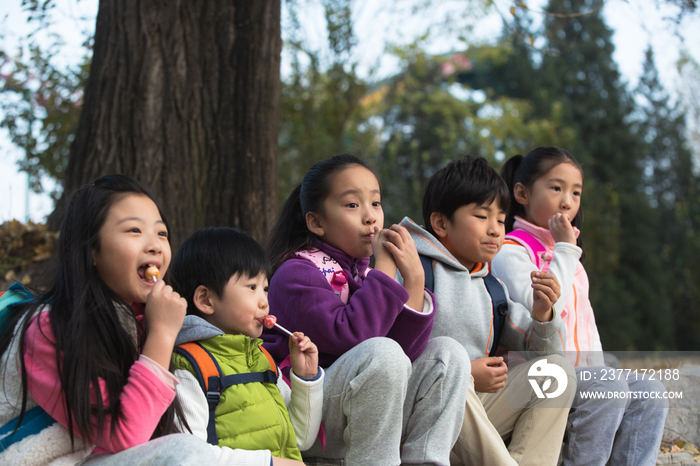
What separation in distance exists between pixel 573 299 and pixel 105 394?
203 cm

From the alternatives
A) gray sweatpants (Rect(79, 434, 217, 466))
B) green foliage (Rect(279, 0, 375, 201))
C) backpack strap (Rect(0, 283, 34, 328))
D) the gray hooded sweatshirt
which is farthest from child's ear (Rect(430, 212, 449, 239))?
green foliage (Rect(279, 0, 375, 201))

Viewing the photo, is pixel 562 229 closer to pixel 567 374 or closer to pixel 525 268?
pixel 525 268

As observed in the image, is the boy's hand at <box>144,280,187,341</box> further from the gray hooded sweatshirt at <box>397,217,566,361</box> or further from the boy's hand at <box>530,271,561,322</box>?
the boy's hand at <box>530,271,561,322</box>

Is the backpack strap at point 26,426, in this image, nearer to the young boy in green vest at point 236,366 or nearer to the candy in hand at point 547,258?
the young boy in green vest at point 236,366

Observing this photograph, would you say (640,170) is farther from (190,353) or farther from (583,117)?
→ (190,353)

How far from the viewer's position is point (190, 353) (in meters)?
1.71

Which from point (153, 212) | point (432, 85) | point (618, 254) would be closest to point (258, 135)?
point (153, 212)

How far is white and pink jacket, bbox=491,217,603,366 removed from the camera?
2598 millimetres

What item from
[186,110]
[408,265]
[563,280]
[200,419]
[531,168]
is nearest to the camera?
[200,419]

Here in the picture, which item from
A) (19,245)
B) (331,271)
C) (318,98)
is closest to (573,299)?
(331,271)

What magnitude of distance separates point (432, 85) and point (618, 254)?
4695mm

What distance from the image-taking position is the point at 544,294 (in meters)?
2.29

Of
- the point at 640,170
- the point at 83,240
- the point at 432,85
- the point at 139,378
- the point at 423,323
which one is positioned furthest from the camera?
the point at 640,170

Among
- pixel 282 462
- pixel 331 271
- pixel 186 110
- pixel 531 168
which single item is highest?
pixel 186 110
